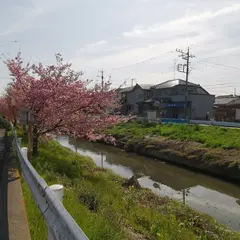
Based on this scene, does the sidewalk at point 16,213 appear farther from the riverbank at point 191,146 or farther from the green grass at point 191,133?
the green grass at point 191,133

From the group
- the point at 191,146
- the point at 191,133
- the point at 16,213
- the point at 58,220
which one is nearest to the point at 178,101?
the point at 191,133

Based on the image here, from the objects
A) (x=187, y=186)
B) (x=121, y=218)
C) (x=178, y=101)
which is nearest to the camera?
(x=121, y=218)

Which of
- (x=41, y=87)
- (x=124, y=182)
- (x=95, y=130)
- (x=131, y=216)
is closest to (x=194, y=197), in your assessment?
(x=124, y=182)

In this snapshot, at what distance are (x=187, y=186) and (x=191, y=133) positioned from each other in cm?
1202

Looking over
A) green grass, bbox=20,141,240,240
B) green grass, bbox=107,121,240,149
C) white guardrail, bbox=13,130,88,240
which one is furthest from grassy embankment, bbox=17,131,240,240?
green grass, bbox=107,121,240,149

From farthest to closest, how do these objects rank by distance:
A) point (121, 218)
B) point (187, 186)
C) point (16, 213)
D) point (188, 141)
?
point (188, 141)
point (187, 186)
point (121, 218)
point (16, 213)

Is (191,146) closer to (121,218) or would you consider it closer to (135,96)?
(121,218)

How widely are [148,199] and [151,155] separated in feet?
46.1

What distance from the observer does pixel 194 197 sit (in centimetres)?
1369

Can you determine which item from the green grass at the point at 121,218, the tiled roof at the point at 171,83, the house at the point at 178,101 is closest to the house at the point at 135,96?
the house at the point at 178,101

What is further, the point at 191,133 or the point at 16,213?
the point at 191,133

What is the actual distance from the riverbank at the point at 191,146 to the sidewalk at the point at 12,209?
13.3 metres

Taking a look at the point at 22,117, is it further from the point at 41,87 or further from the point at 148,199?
the point at 148,199

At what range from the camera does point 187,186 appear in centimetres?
1573
